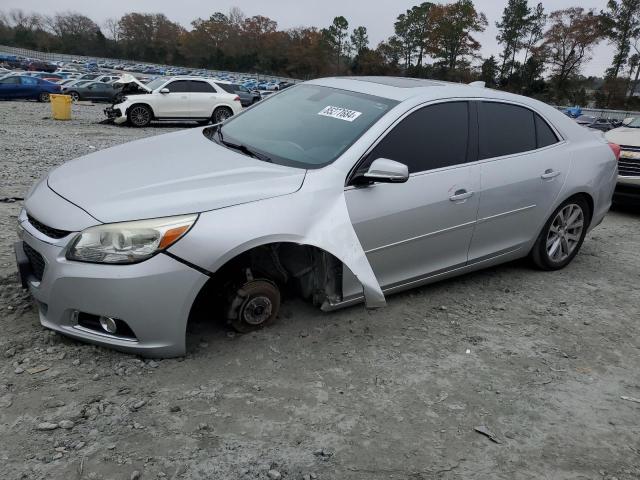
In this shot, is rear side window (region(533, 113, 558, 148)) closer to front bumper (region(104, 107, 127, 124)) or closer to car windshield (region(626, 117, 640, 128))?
car windshield (region(626, 117, 640, 128))

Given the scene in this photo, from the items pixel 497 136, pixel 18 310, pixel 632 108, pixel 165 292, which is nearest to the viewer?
pixel 165 292

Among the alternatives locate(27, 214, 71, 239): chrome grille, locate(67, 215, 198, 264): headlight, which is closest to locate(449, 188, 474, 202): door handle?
locate(67, 215, 198, 264): headlight

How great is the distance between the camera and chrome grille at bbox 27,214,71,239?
2726mm

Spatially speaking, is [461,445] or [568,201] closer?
[461,445]

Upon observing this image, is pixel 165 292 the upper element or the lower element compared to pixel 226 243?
lower

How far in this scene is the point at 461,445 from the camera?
99.3 inches

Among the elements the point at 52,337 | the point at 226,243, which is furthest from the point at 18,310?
the point at 226,243

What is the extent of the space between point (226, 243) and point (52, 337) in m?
1.19

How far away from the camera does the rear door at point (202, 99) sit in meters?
16.4

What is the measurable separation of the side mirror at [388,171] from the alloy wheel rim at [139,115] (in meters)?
14.3

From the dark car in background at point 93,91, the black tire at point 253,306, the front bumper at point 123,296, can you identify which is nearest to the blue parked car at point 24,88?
the dark car in background at point 93,91

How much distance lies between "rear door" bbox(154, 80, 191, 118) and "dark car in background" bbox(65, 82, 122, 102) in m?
11.0

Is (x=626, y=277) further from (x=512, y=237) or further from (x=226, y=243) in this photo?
(x=226, y=243)

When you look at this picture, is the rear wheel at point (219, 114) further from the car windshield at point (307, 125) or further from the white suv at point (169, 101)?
the car windshield at point (307, 125)
